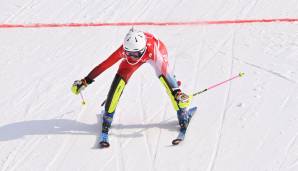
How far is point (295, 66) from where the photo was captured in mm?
9094

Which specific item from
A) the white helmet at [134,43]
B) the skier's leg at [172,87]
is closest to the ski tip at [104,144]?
the skier's leg at [172,87]

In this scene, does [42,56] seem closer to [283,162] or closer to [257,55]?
[257,55]

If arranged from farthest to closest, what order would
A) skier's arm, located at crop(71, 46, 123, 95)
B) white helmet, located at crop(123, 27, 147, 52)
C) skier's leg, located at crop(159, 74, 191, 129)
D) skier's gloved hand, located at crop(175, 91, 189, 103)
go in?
skier's arm, located at crop(71, 46, 123, 95) → skier's leg, located at crop(159, 74, 191, 129) → skier's gloved hand, located at crop(175, 91, 189, 103) → white helmet, located at crop(123, 27, 147, 52)

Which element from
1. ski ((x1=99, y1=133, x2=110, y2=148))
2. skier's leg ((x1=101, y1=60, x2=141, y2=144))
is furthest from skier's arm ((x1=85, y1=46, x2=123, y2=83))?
ski ((x1=99, y1=133, x2=110, y2=148))

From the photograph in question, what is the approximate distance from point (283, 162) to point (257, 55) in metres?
3.35

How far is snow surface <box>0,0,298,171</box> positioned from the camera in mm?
7180

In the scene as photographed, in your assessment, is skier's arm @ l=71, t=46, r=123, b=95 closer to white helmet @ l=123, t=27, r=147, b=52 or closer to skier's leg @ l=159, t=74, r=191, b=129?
white helmet @ l=123, t=27, r=147, b=52

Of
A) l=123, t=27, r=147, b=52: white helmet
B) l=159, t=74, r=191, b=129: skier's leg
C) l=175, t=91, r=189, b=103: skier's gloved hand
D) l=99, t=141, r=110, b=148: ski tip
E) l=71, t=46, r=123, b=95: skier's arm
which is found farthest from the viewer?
l=99, t=141, r=110, b=148: ski tip

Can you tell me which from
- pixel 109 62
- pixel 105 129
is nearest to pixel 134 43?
pixel 109 62

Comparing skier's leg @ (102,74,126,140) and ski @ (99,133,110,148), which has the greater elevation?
skier's leg @ (102,74,126,140)

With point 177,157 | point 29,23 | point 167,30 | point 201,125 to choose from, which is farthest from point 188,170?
point 29,23

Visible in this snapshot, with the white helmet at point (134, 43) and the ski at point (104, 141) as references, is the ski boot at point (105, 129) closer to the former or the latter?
the ski at point (104, 141)

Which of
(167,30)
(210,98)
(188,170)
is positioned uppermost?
(167,30)

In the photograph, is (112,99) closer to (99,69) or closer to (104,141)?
(99,69)
